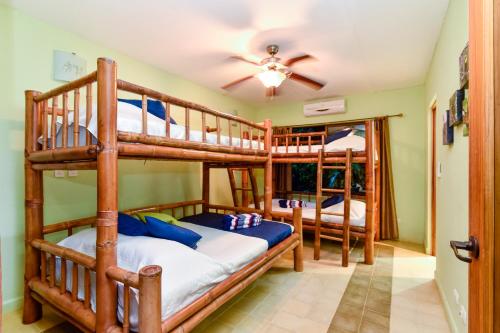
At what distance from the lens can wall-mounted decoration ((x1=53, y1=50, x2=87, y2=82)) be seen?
2.33 m

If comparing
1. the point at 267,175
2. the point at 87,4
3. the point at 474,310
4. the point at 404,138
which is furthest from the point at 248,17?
the point at 404,138

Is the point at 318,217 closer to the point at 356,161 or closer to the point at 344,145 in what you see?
the point at 356,161

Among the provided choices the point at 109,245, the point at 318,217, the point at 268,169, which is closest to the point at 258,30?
the point at 268,169

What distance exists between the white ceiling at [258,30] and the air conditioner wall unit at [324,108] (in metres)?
0.97

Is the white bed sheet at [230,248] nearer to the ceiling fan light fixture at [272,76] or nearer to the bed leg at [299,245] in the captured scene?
the bed leg at [299,245]

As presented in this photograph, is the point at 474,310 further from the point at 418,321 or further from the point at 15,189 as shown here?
the point at 15,189

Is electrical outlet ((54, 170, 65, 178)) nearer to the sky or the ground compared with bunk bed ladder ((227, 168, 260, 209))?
nearer to the sky

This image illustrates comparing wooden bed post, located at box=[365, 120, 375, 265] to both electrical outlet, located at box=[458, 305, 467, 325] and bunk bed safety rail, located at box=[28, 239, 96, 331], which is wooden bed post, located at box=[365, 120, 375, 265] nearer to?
electrical outlet, located at box=[458, 305, 467, 325]

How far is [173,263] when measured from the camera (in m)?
1.47

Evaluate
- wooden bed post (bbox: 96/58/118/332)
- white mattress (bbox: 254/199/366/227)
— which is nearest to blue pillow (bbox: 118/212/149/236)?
wooden bed post (bbox: 96/58/118/332)

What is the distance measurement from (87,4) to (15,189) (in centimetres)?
164

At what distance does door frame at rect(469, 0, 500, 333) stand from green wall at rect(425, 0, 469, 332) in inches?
38.6

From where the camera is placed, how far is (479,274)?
77 centimetres

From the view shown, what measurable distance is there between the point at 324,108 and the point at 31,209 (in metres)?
4.20
